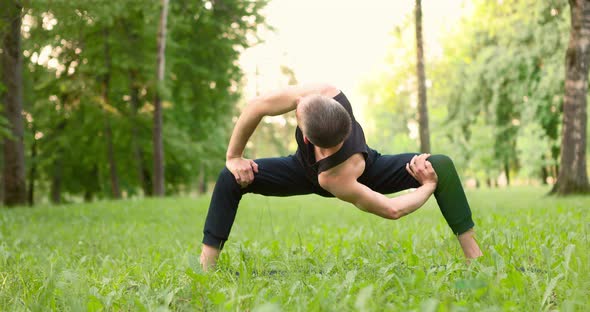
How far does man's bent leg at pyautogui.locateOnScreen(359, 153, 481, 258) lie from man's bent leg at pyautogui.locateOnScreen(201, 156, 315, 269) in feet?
1.50

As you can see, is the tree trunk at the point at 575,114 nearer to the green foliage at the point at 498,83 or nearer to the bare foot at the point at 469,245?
the green foliage at the point at 498,83

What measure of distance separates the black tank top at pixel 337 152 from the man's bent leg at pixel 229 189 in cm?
13

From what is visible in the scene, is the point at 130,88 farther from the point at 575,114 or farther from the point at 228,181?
the point at 228,181

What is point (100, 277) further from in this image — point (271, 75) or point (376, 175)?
point (271, 75)

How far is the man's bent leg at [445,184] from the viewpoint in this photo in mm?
3564

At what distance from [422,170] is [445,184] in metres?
0.18

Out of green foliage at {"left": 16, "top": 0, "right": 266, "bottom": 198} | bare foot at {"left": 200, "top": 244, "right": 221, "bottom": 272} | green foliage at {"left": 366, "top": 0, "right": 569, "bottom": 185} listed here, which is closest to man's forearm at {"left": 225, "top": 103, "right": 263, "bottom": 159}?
bare foot at {"left": 200, "top": 244, "right": 221, "bottom": 272}

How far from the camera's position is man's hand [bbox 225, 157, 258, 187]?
3684mm

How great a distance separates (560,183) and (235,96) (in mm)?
14239

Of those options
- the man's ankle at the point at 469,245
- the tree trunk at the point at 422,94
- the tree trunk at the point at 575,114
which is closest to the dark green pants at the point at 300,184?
the man's ankle at the point at 469,245

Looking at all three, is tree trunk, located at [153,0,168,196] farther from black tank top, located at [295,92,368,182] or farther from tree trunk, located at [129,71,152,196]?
black tank top, located at [295,92,368,182]

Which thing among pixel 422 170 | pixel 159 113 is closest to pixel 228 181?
pixel 422 170

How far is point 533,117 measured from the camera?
25156 millimetres

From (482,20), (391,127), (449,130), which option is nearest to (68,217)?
(482,20)
